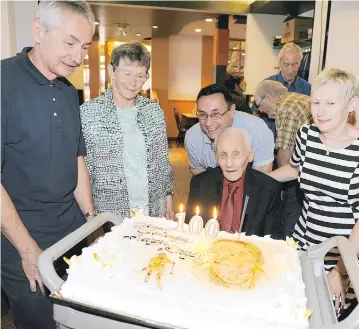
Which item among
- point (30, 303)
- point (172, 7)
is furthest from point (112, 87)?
point (172, 7)

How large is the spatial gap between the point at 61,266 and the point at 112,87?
0.95 m

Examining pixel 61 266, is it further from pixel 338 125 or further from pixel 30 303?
pixel 338 125

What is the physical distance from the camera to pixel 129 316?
97 cm

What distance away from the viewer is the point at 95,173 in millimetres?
1896

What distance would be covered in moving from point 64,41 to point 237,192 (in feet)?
3.68

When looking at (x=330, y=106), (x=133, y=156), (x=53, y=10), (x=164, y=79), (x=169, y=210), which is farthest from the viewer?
(x=164, y=79)

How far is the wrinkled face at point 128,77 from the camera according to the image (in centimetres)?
184

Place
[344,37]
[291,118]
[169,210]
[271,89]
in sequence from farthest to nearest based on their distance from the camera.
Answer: [344,37] → [271,89] → [291,118] → [169,210]

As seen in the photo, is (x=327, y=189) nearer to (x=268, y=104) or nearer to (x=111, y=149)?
(x=111, y=149)

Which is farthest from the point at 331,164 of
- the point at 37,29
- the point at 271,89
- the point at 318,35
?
the point at 318,35

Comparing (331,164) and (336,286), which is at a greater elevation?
(331,164)

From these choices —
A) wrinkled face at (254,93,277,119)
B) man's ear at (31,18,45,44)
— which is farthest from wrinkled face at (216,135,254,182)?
wrinkled face at (254,93,277,119)

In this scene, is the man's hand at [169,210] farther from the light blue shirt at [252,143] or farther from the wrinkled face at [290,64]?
the wrinkled face at [290,64]

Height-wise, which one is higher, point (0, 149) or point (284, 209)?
point (0, 149)
